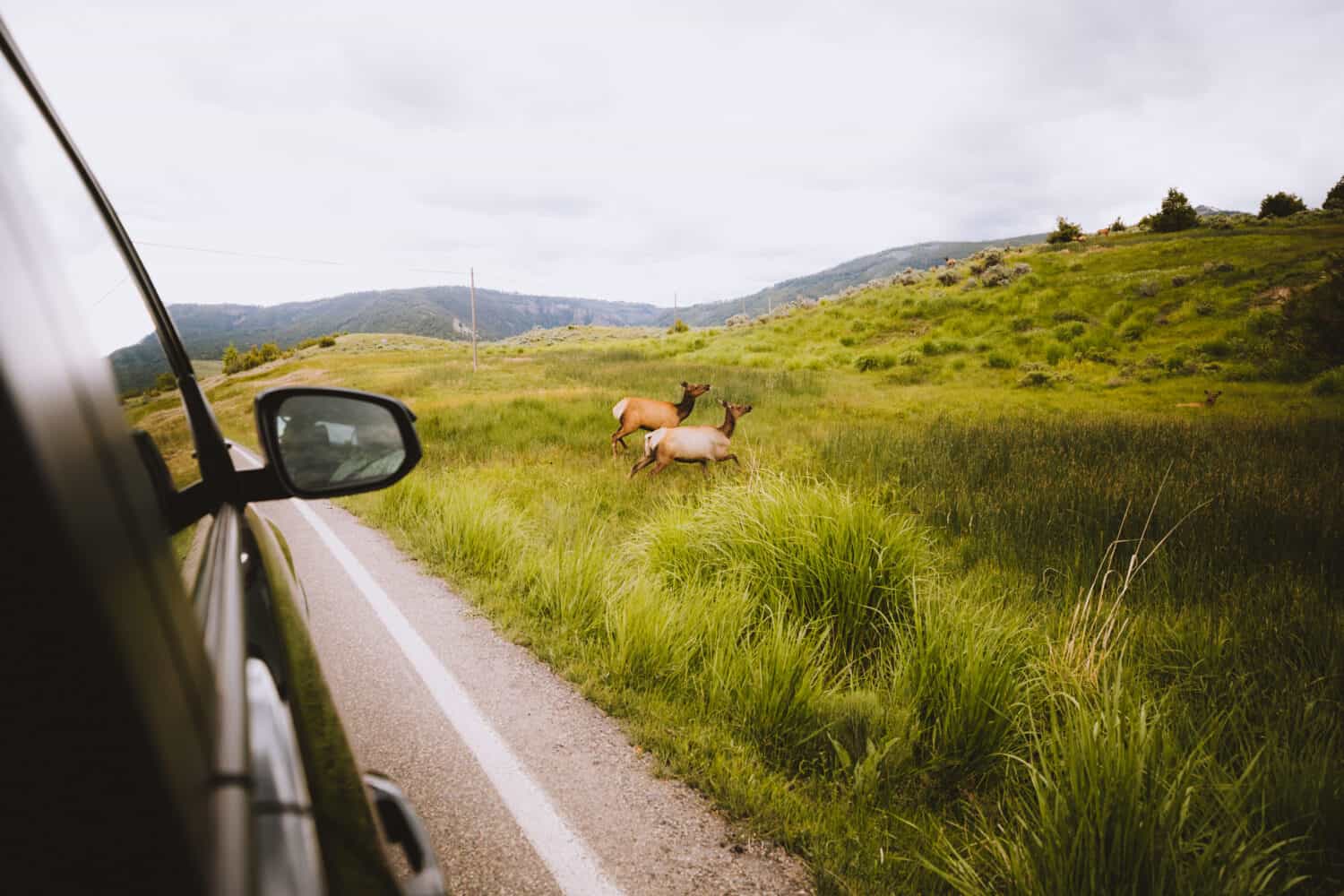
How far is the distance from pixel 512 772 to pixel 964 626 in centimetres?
230

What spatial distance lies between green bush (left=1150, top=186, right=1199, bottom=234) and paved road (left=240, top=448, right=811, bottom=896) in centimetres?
4700

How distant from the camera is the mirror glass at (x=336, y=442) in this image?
1.73 m

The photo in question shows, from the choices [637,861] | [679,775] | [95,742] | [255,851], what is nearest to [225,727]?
[255,851]

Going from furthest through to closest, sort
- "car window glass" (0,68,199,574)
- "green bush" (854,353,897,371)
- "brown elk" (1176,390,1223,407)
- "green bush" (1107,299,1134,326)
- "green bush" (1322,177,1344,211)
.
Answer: "green bush" (1322,177,1344,211) < "green bush" (854,353,897,371) < "green bush" (1107,299,1134,326) < "brown elk" (1176,390,1223,407) < "car window glass" (0,68,199,574)

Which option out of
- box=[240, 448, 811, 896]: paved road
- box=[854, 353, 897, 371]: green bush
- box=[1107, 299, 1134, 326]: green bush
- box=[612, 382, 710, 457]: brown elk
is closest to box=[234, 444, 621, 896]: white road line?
box=[240, 448, 811, 896]: paved road

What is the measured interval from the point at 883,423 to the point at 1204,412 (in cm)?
661

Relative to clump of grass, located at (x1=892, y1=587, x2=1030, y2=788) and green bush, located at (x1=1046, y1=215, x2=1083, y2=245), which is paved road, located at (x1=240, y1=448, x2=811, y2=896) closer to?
clump of grass, located at (x1=892, y1=587, x2=1030, y2=788)

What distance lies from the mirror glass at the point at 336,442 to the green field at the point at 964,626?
1.77 meters

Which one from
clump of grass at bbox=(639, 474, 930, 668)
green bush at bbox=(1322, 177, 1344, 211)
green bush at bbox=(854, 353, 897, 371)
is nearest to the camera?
clump of grass at bbox=(639, 474, 930, 668)

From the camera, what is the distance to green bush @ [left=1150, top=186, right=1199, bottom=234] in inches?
1448

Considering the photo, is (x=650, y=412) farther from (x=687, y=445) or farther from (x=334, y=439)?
(x=334, y=439)

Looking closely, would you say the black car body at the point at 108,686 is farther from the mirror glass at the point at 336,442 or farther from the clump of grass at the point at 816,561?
the clump of grass at the point at 816,561

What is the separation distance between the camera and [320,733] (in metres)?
0.99

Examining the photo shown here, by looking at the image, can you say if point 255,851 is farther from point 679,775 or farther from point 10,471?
point 679,775
